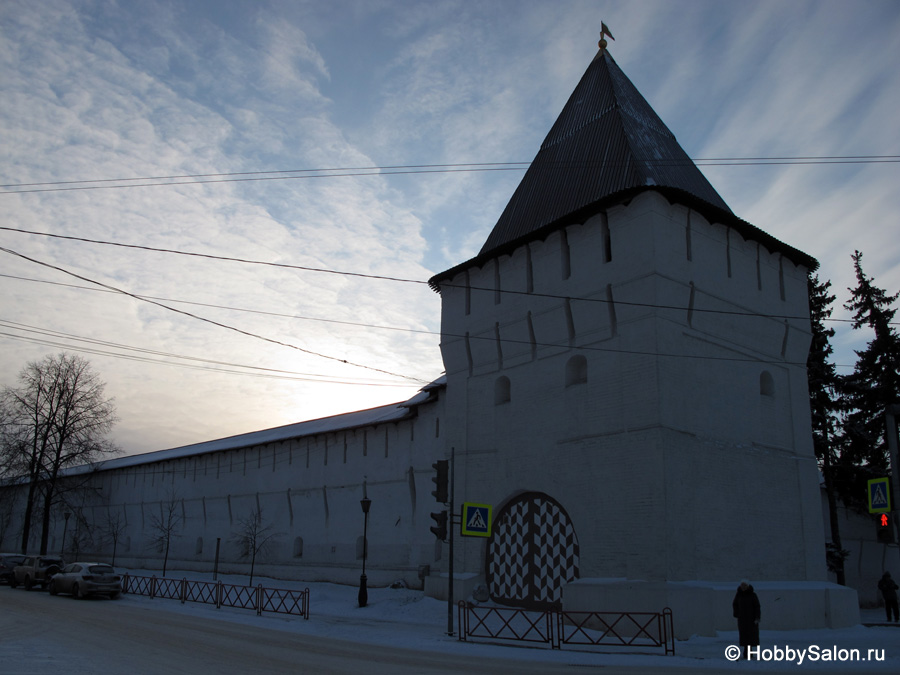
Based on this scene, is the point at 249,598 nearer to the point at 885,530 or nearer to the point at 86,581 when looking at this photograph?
the point at 86,581

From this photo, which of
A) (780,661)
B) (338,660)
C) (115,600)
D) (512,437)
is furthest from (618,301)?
(115,600)

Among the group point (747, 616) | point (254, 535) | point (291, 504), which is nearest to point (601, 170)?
point (747, 616)

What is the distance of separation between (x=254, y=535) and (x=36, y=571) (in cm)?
1146

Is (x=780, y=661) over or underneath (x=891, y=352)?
underneath

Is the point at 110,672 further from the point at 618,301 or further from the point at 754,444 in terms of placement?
the point at 754,444

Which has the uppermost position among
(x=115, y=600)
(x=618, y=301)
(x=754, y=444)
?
(x=618, y=301)

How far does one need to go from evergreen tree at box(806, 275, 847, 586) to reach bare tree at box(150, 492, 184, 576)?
3647 cm

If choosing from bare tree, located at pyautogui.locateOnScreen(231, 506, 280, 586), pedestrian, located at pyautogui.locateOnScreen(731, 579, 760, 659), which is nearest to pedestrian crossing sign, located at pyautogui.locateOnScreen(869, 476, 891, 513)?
pedestrian, located at pyautogui.locateOnScreen(731, 579, 760, 659)

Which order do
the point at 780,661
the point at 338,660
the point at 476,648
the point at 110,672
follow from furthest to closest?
the point at 476,648 < the point at 780,661 < the point at 338,660 < the point at 110,672

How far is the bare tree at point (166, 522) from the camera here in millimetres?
46375

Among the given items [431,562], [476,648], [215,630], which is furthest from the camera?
[431,562]

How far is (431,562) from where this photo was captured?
2855 cm

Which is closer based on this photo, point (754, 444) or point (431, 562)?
point (754, 444)

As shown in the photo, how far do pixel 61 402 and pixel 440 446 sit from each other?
27.3 m
